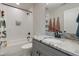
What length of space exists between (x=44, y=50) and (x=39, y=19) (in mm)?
667

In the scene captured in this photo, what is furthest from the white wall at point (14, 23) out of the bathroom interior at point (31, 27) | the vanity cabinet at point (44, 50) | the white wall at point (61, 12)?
the white wall at point (61, 12)

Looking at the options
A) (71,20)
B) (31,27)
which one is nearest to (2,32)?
(31,27)

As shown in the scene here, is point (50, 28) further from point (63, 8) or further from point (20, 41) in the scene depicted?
point (20, 41)

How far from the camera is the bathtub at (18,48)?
4.86ft

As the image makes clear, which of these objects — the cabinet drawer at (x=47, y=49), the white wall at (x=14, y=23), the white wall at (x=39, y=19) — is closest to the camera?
the cabinet drawer at (x=47, y=49)

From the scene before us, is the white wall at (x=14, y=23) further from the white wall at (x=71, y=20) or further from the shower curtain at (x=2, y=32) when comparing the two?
the white wall at (x=71, y=20)

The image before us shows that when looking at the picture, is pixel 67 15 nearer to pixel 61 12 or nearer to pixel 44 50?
pixel 61 12

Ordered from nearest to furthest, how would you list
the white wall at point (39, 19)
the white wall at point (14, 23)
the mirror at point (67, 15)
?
the mirror at point (67, 15) < the white wall at point (14, 23) < the white wall at point (39, 19)

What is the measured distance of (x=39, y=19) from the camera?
176cm

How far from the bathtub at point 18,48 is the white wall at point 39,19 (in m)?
0.31

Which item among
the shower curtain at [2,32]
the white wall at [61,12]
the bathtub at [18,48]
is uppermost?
the white wall at [61,12]

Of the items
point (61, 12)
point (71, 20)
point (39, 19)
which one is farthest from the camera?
point (39, 19)

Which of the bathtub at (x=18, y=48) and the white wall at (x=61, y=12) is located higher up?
the white wall at (x=61, y=12)

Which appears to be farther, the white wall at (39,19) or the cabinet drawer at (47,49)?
the white wall at (39,19)
